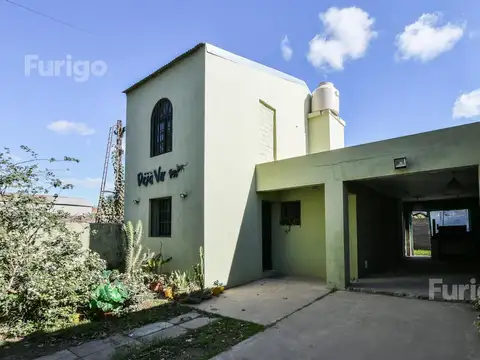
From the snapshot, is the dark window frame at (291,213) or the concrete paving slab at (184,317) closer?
the concrete paving slab at (184,317)

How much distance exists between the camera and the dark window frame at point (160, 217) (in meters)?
9.91

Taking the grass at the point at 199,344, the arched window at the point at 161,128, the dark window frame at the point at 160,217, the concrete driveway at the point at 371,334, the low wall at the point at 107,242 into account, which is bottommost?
the grass at the point at 199,344

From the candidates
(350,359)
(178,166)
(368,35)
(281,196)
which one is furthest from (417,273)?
(178,166)

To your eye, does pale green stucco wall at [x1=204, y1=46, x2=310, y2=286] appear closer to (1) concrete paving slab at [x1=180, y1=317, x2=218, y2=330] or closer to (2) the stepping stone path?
(1) concrete paving slab at [x1=180, y1=317, x2=218, y2=330]

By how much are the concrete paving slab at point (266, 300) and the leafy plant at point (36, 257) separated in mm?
2761

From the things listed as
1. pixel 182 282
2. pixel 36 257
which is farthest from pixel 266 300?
pixel 36 257

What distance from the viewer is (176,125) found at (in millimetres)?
9672

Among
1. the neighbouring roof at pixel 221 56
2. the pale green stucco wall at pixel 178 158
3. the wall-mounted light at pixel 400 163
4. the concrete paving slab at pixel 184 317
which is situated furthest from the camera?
the neighbouring roof at pixel 221 56

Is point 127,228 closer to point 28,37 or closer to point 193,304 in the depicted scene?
point 193,304

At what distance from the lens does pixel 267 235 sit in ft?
35.8

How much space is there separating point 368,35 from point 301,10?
8.02 feet

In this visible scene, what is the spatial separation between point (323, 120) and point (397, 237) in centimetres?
649

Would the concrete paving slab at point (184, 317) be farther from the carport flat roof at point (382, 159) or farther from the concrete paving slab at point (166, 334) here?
the carport flat roof at point (382, 159)

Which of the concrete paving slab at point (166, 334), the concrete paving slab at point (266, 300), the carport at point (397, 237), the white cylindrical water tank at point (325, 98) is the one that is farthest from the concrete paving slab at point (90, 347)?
the white cylindrical water tank at point (325, 98)
